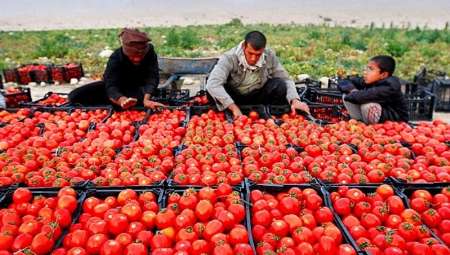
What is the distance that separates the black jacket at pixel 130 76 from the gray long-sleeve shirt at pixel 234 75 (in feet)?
3.23

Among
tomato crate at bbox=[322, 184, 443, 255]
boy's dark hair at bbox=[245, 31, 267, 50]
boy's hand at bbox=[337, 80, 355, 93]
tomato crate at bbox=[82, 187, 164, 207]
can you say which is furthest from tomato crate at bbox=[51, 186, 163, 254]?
boy's hand at bbox=[337, 80, 355, 93]

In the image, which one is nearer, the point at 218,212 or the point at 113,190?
the point at 218,212

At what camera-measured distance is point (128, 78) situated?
5902 mm

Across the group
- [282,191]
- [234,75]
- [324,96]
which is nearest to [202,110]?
[234,75]

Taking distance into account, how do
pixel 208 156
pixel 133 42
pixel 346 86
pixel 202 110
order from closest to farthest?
pixel 208 156
pixel 133 42
pixel 202 110
pixel 346 86

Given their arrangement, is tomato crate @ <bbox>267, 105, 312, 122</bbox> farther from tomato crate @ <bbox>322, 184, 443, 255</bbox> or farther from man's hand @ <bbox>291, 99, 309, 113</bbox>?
tomato crate @ <bbox>322, 184, 443, 255</bbox>

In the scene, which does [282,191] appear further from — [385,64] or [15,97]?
[15,97]

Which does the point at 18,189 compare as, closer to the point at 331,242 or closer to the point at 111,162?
the point at 111,162

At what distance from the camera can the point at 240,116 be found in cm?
498

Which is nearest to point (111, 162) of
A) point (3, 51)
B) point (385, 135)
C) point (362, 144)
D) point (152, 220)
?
point (152, 220)

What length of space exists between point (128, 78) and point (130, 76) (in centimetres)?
4

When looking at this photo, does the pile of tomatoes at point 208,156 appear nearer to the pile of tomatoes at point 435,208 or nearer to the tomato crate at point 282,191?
the tomato crate at point 282,191

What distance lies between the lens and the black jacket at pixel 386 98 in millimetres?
5004

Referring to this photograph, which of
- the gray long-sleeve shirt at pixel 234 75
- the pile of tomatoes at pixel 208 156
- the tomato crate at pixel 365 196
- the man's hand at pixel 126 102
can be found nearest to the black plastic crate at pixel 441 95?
the gray long-sleeve shirt at pixel 234 75
